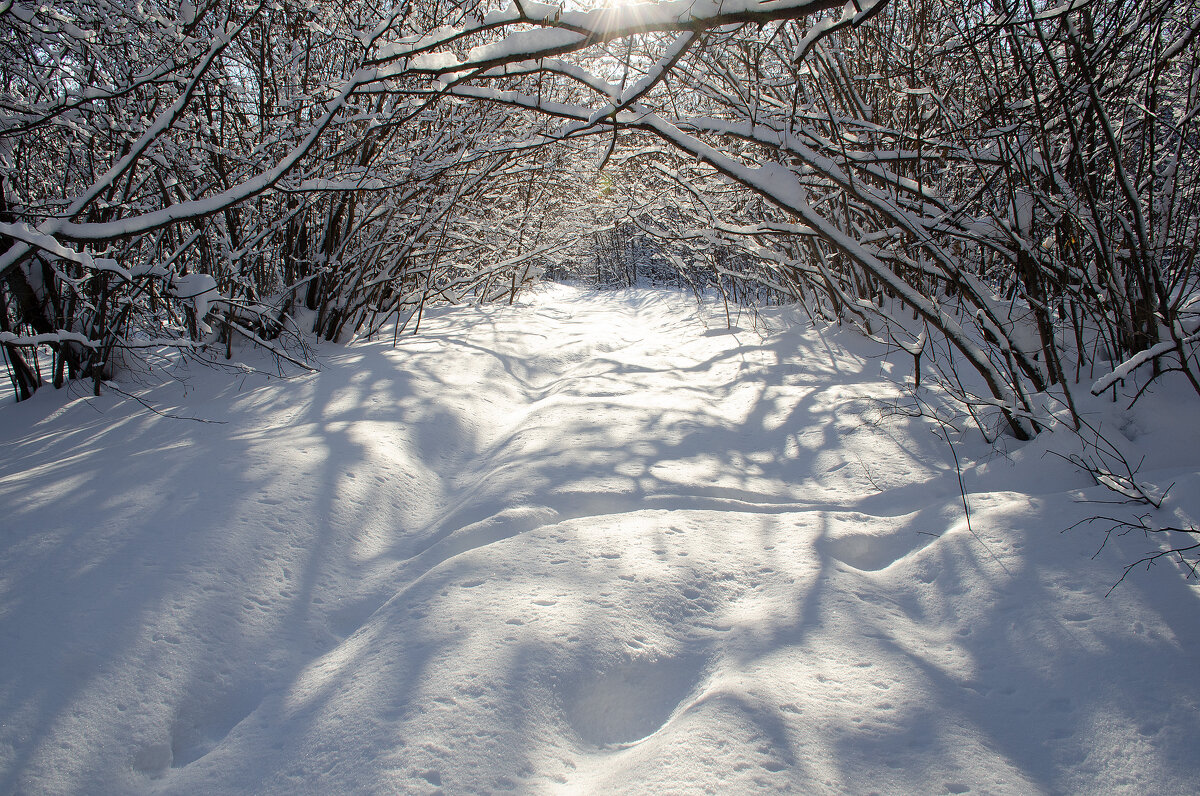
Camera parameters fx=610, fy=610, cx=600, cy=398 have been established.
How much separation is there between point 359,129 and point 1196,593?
5778mm

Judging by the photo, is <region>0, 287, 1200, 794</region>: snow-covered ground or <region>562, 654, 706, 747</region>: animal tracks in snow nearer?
<region>0, 287, 1200, 794</region>: snow-covered ground

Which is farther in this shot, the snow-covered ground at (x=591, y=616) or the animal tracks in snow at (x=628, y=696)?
the animal tracks in snow at (x=628, y=696)

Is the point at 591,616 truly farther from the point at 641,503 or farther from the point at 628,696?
the point at 641,503

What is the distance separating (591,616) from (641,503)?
2.74ft

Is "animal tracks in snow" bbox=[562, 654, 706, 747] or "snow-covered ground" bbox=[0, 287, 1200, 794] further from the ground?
"snow-covered ground" bbox=[0, 287, 1200, 794]

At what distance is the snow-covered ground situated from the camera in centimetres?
124

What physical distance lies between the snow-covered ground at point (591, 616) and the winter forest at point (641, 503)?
0.01 m

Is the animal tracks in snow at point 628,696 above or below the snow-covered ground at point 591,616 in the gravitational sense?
below

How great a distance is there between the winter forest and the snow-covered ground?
0.01 meters

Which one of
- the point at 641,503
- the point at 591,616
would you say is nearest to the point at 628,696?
the point at 591,616

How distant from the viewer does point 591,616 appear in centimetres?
170

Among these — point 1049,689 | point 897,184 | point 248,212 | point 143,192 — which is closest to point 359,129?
point 248,212

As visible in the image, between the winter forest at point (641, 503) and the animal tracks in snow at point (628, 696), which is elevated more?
the winter forest at point (641, 503)

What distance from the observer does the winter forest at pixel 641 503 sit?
130cm
